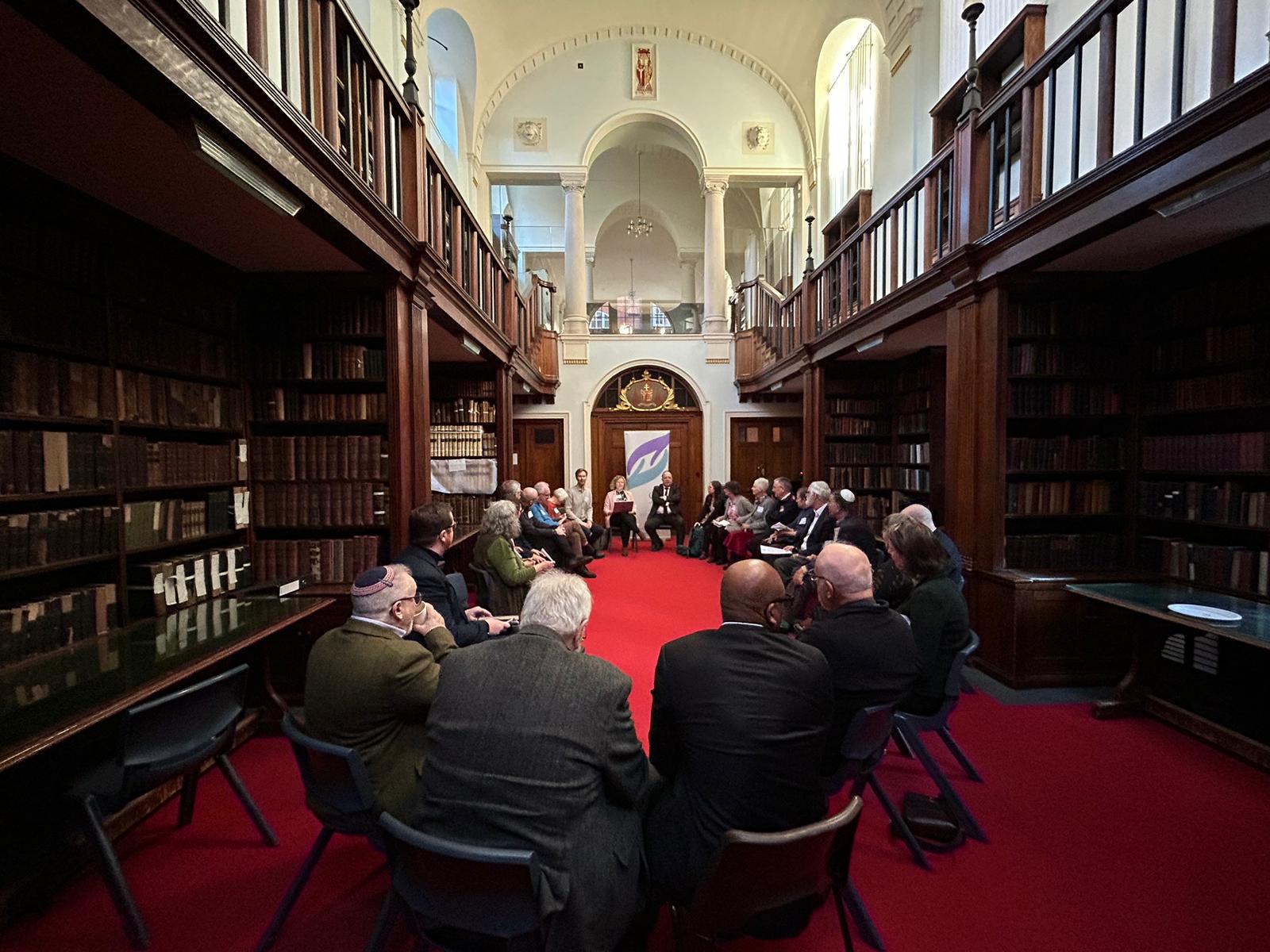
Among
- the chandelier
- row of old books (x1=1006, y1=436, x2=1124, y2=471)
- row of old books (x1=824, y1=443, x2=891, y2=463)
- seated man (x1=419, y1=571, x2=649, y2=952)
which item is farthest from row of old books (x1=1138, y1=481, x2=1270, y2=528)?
the chandelier

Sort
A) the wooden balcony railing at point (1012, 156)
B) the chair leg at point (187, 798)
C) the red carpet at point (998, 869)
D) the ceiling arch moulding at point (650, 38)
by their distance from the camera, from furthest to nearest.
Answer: the ceiling arch moulding at point (650, 38) → the wooden balcony railing at point (1012, 156) → the chair leg at point (187, 798) → the red carpet at point (998, 869)

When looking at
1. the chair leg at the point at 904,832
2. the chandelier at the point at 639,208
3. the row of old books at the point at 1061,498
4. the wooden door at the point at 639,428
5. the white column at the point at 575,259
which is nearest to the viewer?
the chair leg at the point at 904,832

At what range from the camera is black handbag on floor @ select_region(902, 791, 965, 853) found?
2.23 meters

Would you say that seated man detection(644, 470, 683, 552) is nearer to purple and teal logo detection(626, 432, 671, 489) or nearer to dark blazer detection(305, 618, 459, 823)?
purple and teal logo detection(626, 432, 671, 489)

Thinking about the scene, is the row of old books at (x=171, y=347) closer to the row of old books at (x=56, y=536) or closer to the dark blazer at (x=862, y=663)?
the row of old books at (x=56, y=536)

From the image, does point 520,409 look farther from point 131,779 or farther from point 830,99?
point 131,779

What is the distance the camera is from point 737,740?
4.80 ft

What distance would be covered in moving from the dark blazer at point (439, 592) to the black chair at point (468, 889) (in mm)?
1511

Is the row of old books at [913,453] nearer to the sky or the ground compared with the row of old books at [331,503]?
nearer to the sky

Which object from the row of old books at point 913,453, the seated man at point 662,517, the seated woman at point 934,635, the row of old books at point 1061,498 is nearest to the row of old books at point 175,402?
the seated woman at point 934,635

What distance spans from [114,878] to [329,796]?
2.43ft

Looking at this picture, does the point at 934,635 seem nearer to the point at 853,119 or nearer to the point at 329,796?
the point at 329,796

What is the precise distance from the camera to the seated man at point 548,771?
4.31ft

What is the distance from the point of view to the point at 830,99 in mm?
10055
